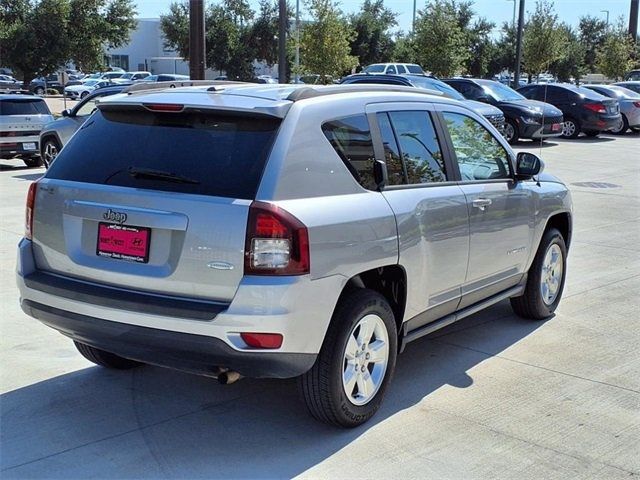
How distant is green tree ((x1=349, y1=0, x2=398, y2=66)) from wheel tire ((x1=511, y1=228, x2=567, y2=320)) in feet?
168

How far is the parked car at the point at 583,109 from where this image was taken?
79.3 ft

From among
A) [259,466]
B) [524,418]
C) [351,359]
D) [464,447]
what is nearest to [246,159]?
[351,359]

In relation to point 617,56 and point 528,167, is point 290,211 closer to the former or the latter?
point 528,167

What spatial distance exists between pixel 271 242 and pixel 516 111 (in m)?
19.9

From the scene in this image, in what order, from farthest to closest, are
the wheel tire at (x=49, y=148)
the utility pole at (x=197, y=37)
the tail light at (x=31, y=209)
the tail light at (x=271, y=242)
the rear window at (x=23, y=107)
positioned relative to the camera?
the utility pole at (x=197, y=37), the rear window at (x=23, y=107), the wheel tire at (x=49, y=148), the tail light at (x=31, y=209), the tail light at (x=271, y=242)

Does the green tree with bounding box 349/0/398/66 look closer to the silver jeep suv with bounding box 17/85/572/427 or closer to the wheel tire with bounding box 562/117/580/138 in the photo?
the wheel tire with bounding box 562/117/580/138

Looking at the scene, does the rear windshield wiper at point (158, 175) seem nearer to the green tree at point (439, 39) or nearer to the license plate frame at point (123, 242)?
the license plate frame at point (123, 242)

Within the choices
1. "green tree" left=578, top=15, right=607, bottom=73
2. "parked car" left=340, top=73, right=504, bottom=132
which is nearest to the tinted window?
"parked car" left=340, top=73, right=504, bottom=132

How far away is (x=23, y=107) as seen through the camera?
1705 centimetres

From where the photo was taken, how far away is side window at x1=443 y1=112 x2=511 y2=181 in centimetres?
535

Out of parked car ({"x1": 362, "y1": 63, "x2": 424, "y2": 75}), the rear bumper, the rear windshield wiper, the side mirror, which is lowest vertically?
the rear bumper

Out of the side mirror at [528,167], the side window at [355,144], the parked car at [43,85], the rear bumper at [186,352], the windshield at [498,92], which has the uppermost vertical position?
the parked car at [43,85]

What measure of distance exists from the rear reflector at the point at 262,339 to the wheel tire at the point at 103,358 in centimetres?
152

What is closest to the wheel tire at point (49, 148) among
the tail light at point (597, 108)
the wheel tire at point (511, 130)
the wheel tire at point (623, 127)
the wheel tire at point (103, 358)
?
the wheel tire at point (103, 358)
